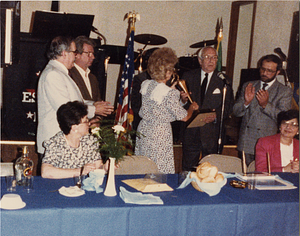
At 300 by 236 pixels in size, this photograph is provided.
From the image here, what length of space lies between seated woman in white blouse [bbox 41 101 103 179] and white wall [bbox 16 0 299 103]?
4825mm

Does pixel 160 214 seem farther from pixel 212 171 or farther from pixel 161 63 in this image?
pixel 161 63

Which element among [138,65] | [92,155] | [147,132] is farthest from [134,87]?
[92,155]

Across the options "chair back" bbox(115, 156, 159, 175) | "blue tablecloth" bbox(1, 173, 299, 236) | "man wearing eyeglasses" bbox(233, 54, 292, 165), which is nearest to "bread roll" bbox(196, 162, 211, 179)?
"blue tablecloth" bbox(1, 173, 299, 236)

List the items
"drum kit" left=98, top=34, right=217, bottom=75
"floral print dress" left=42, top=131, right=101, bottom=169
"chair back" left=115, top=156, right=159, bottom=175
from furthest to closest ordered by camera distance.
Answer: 1. "drum kit" left=98, top=34, right=217, bottom=75
2. "chair back" left=115, top=156, right=159, bottom=175
3. "floral print dress" left=42, top=131, right=101, bottom=169

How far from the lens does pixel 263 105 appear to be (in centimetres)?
356

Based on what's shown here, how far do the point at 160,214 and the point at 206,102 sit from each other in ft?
7.29

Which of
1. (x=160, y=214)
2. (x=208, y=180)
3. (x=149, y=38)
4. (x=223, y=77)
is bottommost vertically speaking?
(x=160, y=214)

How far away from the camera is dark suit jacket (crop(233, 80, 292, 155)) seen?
357 centimetres

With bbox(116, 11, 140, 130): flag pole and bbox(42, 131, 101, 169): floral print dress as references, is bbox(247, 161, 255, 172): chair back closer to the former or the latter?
bbox(42, 131, 101, 169): floral print dress

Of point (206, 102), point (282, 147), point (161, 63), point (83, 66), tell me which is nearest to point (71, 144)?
point (161, 63)

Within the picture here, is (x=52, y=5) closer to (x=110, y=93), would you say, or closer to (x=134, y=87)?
(x=110, y=93)

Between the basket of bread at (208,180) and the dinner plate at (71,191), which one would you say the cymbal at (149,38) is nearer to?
the basket of bread at (208,180)

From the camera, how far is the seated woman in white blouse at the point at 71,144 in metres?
2.37

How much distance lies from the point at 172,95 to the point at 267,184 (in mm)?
1179
